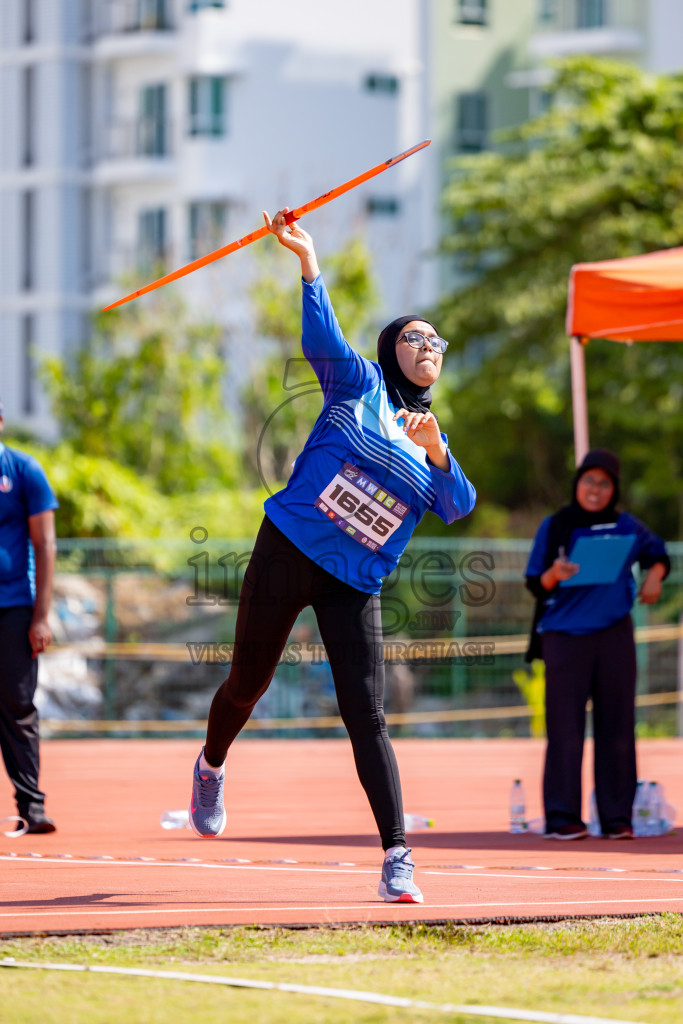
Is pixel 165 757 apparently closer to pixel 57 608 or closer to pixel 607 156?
pixel 57 608

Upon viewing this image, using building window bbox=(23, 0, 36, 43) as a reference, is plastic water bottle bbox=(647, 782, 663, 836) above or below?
below

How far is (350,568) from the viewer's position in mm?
5414

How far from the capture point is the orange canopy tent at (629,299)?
26.3 ft

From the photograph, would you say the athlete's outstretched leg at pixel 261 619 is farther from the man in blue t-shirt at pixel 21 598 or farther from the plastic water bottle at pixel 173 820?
the man in blue t-shirt at pixel 21 598

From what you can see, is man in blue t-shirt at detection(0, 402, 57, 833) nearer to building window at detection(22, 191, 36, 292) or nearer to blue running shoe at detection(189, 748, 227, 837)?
blue running shoe at detection(189, 748, 227, 837)

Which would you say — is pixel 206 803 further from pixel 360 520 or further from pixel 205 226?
pixel 205 226

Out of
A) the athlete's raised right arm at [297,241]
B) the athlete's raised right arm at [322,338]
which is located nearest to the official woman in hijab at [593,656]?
the athlete's raised right arm at [322,338]

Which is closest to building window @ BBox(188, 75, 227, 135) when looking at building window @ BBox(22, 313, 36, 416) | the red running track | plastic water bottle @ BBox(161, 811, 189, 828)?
building window @ BBox(22, 313, 36, 416)

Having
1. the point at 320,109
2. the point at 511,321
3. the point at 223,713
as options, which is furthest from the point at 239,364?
the point at 223,713

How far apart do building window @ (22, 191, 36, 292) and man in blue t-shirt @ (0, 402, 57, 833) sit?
117 ft

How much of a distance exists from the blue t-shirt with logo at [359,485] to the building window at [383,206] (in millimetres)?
34894

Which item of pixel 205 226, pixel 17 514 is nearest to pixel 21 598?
pixel 17 514

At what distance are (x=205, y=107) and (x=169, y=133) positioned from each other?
3.88ft

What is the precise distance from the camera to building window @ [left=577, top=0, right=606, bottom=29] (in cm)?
3806
